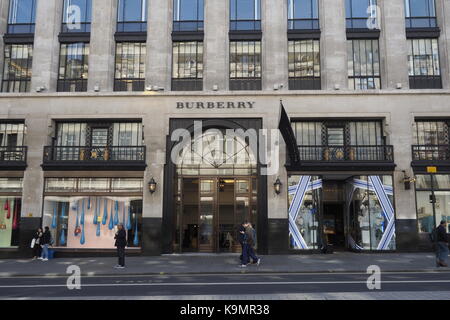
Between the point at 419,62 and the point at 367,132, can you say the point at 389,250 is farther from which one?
the point at 419,62

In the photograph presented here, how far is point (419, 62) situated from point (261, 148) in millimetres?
10978

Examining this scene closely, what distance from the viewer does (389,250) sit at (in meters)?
22.0

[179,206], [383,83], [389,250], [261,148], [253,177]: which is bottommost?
[389,250]

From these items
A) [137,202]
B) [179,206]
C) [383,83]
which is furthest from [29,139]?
[383,83]

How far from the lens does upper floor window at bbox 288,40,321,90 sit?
23.6 metres

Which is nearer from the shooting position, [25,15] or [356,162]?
[356,162]

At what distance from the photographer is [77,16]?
24.5 m

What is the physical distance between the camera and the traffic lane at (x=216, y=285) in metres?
11.1

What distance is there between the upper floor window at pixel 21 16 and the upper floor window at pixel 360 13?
19.7 meters

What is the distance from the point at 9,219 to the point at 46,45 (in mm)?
10721

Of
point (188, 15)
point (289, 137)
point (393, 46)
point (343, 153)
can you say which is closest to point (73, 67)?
point (188, 15)

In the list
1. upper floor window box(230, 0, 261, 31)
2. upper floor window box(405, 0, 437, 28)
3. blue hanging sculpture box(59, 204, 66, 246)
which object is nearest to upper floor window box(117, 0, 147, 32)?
upper floor window box(230, 0, 261, 31)

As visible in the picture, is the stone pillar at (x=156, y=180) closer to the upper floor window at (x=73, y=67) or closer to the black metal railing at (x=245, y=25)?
the upper floor window at (x=73, y=67)

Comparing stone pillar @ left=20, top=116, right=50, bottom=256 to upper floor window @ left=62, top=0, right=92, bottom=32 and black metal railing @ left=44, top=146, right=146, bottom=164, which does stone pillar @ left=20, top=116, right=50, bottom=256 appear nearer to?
black metal railing @ left=44, top=146, right=146, bottom=164
